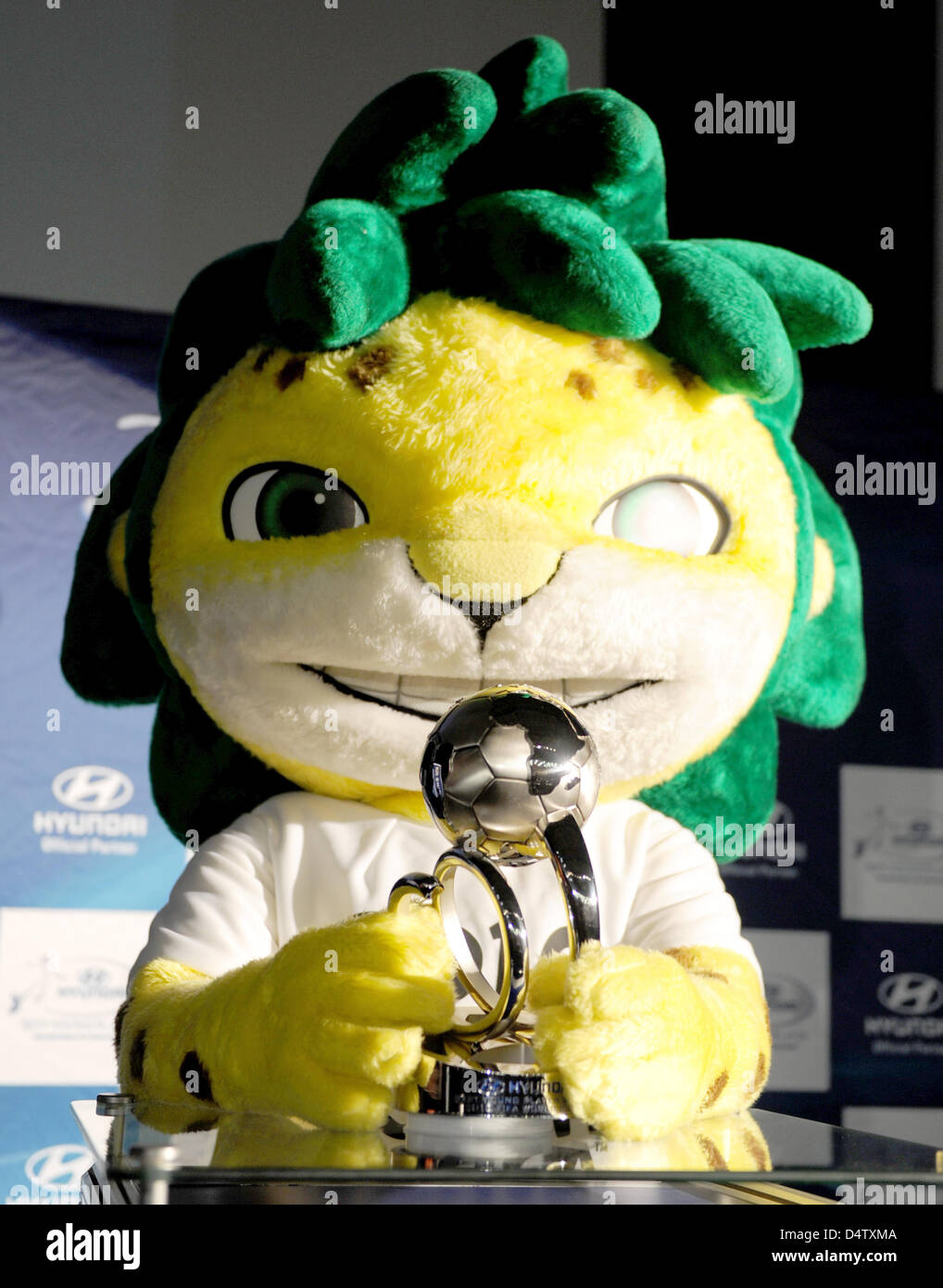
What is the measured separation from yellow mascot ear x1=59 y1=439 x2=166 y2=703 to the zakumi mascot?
0.14m

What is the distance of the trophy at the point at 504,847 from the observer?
0.88 meters

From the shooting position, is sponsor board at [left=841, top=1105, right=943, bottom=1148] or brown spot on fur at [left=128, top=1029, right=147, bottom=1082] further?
sponsor board at [left=841, top=1105, right=943, bottom=1148]

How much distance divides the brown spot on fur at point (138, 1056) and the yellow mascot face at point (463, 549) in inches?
12.4

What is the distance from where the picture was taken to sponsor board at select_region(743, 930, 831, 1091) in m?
2.55

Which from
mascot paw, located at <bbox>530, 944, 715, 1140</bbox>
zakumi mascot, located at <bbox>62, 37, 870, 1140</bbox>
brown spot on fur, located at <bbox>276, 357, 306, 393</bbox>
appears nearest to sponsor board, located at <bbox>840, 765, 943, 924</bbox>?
zakumi mascot, located at <bbox>62, 37, 870, 1140</bbox>

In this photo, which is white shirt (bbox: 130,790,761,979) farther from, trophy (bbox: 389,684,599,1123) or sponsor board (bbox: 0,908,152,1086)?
sponsor board (bbox: 0,908,152,1086)

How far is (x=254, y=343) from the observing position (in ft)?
4.70

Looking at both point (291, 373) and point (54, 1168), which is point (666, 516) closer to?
point (291, 373)

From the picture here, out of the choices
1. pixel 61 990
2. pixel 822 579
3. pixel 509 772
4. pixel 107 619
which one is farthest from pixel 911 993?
pixel 509 772

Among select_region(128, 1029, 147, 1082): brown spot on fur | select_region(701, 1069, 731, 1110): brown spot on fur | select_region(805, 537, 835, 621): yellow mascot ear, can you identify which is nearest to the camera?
select_region(701, 1069, 731, 1110): brown spot on fur

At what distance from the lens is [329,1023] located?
954 mm

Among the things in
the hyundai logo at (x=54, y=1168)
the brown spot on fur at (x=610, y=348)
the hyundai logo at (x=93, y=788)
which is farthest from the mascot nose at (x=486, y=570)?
the hyundai logo at (x=54, y=1168)

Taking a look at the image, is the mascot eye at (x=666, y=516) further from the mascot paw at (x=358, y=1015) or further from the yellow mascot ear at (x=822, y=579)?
the mascot paw at (x=358, y=1015)
